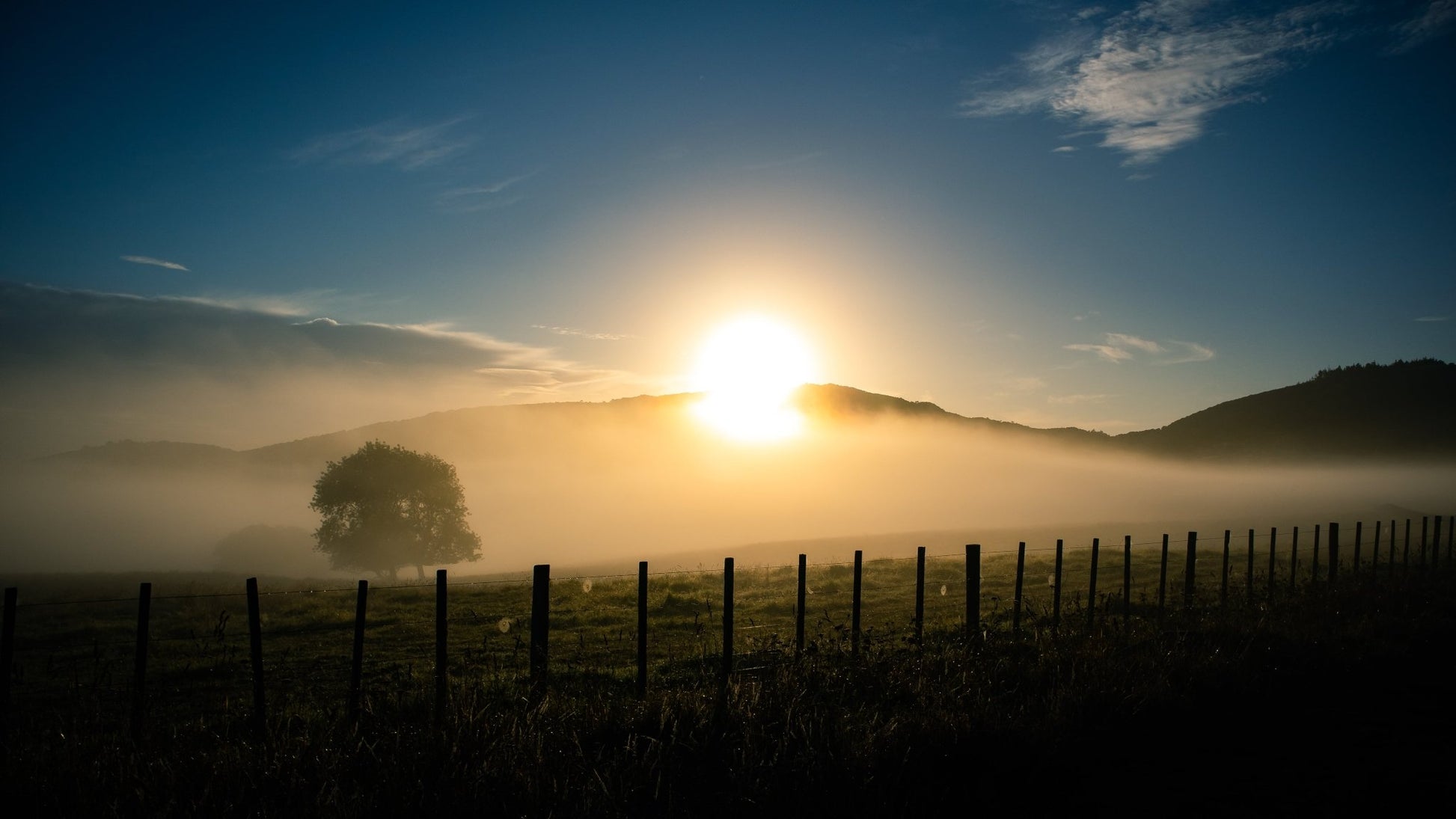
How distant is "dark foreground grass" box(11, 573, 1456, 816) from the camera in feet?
18.6

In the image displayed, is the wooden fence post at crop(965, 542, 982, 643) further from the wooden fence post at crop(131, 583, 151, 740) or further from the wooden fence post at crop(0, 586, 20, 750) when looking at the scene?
the wooden fence post at crop(0, 586, 20, 750)

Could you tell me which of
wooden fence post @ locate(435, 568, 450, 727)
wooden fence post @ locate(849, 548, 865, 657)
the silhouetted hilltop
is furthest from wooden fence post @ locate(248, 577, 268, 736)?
the silhouetted hilltop

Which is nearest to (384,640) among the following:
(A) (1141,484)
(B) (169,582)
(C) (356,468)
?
(B) (169,582)

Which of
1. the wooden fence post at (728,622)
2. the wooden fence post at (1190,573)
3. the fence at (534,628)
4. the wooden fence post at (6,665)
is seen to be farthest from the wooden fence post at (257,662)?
the wooden fence post at (1190,573)

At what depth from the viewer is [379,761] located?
5.93 metres

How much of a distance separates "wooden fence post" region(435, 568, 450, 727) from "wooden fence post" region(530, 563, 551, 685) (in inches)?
38.2

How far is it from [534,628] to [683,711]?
8.35 ft

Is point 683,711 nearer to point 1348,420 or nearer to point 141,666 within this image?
point 141,666

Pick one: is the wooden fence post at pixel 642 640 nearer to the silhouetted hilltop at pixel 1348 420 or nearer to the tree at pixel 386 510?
the tree at pixel 386 510

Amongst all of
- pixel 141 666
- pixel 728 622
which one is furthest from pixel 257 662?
pixel 728 622

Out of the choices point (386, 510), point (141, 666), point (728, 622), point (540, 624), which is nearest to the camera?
point (141, 666)

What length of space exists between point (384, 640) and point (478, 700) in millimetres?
10865

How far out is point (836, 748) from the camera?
6.56 meters

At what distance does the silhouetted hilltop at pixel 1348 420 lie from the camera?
142 meters
